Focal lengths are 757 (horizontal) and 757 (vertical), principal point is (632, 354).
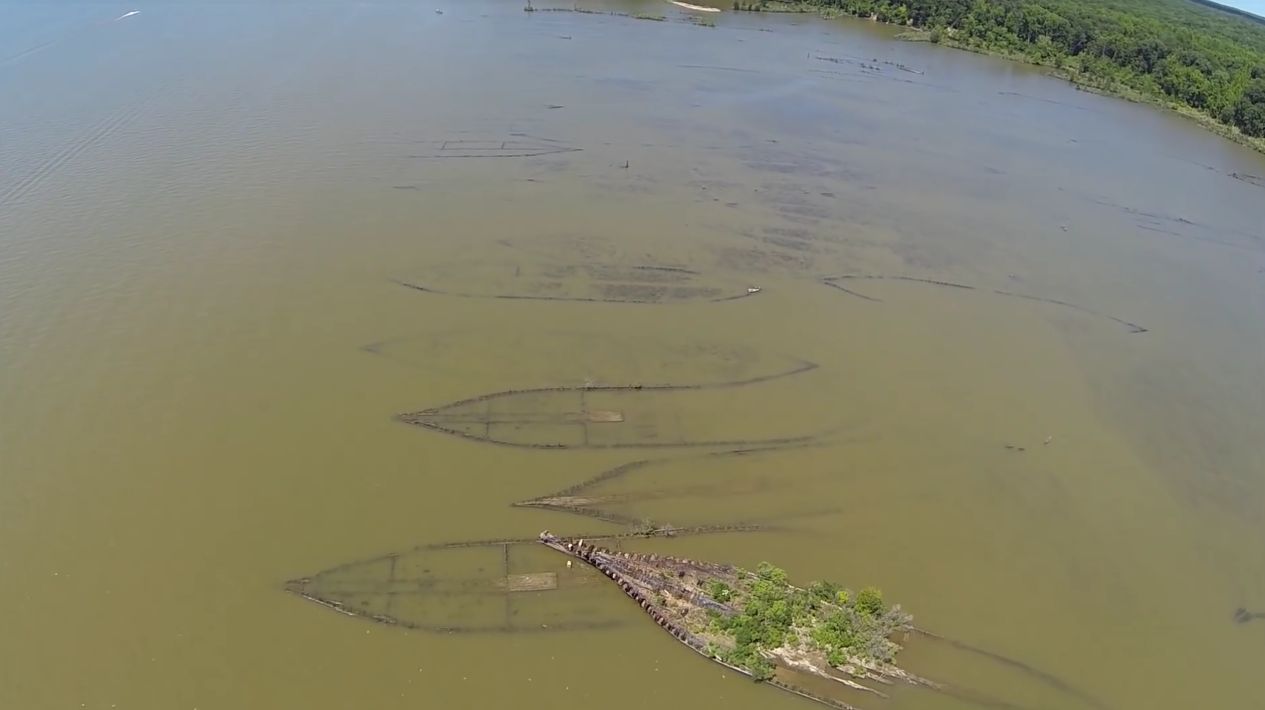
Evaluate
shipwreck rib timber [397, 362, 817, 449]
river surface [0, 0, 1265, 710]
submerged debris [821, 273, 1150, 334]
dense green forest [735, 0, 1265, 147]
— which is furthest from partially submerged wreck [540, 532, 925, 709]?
dense green forest [735, 0, 1265, 147]

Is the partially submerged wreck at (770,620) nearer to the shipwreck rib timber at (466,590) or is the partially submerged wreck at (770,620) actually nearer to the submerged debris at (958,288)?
the shipwreck rib timber at (466,590)

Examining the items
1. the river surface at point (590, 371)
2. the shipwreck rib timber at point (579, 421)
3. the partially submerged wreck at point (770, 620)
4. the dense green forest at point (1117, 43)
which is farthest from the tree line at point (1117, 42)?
the partially submerged wreck at point (770, 620)

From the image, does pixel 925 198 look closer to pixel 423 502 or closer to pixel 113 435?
pixel 423 502

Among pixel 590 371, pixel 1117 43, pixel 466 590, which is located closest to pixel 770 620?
pixel 466 590

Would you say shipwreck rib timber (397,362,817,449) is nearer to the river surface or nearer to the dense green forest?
the river surface

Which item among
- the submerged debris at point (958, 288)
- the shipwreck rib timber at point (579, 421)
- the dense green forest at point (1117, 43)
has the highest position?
the dense green forest at point (1117, 43)

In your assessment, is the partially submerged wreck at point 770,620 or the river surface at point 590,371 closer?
the partially submerged wreck at point 770,620

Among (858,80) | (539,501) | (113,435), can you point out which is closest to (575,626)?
(539,501)
